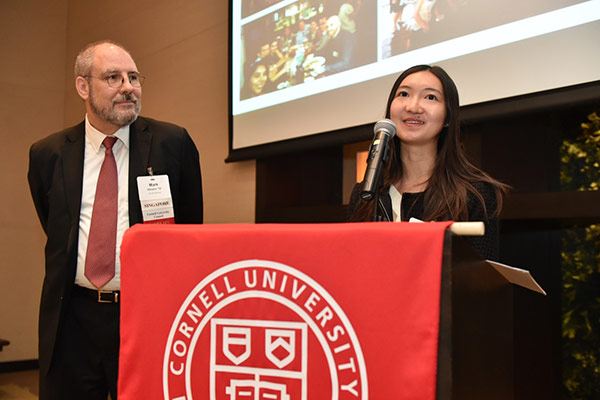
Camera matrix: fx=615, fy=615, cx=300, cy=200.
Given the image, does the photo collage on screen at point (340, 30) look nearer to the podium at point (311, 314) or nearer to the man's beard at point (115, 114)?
the man's beard at point (115, 114)

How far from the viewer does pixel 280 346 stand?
90cm

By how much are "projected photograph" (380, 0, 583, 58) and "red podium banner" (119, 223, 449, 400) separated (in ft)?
5.35

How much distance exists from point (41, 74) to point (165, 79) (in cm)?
183

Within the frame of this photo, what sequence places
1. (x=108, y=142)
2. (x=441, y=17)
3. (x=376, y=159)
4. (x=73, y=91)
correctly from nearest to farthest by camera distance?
1. (x=376, y=159)
2. (x=108, y=142)
3. (x=441, y=17)
4. (x=73, y=91)

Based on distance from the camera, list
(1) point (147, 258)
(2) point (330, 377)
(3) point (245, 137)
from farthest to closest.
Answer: (3) point (245, 137)
(1) point (147, 258)
(2) point (330, 377)

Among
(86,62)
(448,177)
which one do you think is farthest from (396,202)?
(86,62)

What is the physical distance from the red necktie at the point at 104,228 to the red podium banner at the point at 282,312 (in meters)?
0.80

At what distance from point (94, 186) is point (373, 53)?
1475 mm

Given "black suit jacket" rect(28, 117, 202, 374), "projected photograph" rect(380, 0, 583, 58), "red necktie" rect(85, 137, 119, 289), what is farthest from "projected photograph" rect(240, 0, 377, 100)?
"red necktie" rect(85, 137, 119, 289)

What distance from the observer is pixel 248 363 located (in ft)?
3.03

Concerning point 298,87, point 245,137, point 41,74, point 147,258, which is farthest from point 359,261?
point 41,74

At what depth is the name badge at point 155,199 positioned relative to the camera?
73.4 inches

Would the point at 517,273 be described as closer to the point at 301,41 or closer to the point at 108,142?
the point at 108,142

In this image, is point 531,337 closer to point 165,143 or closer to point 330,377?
point 165,143
